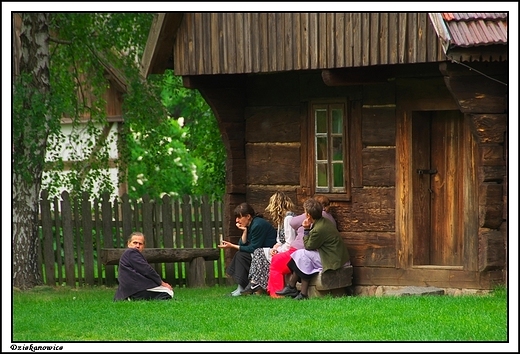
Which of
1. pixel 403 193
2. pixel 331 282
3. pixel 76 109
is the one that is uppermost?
pixel 76 109

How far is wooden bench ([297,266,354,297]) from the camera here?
51.3 ft

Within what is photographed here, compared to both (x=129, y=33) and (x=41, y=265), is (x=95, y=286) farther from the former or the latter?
(x=129, y=33)

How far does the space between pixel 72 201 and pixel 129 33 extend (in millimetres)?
3451

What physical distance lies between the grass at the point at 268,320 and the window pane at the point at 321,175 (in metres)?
2.04

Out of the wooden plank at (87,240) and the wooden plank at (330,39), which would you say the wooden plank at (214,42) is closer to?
the wooden plank at (330,39)

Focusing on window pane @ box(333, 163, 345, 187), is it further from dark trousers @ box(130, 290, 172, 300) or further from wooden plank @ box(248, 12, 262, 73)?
dark trousers @ box(130, 290, 172, 300)

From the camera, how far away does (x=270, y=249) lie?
16391 mm

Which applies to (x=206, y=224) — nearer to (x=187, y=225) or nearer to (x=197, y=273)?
(x=187, y=225)

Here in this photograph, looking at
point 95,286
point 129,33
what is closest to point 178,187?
point 129,33

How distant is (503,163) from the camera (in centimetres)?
1447

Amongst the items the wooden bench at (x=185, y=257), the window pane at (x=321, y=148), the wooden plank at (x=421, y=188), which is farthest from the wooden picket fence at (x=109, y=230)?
the wooden plank at (x=421, y=188)

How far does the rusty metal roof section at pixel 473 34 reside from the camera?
13.5m

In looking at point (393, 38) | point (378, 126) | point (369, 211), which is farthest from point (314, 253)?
point (393, 38)

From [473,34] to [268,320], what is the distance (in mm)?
3929
